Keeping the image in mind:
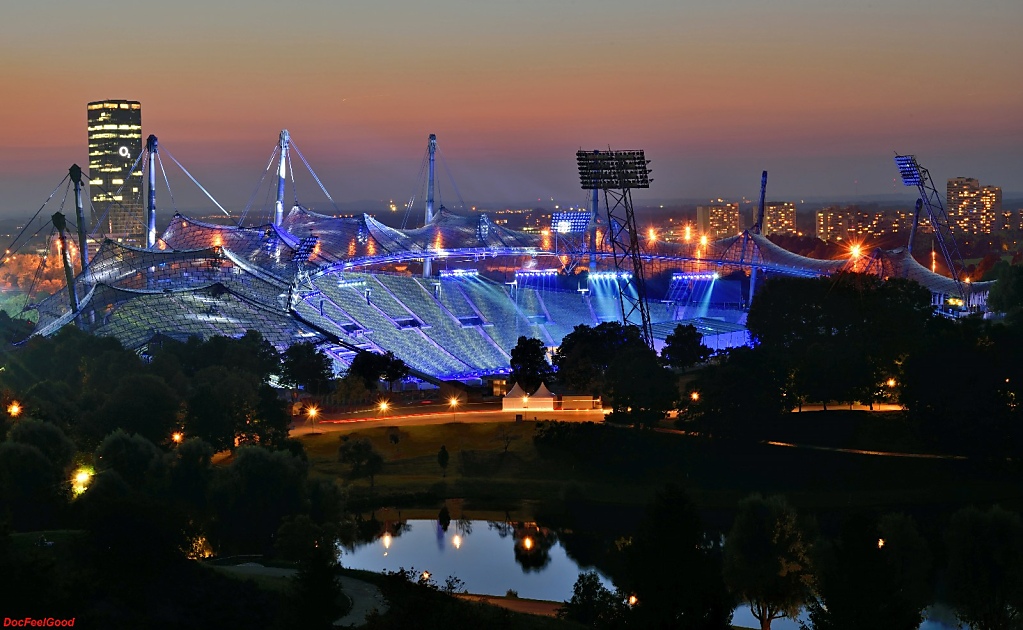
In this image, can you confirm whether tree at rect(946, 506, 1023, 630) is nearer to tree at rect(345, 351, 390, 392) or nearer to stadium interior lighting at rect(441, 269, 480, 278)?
tree at rect(345, 351, 390, 392)

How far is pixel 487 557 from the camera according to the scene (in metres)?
49.8

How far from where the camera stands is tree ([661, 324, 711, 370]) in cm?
7750

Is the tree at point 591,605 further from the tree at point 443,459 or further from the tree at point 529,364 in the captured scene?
the tree at point 529,364

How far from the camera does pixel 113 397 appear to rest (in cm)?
5928

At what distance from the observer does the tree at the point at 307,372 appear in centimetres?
7112

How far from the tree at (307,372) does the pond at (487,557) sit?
1825cm

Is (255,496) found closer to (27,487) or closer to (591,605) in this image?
(27,487)

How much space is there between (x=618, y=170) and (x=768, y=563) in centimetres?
3855

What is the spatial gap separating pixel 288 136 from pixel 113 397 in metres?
50.0

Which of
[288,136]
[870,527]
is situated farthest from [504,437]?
[288,136]

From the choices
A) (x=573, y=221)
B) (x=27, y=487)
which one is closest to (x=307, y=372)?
(x=27, y=487)

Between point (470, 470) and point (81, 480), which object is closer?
point (81, 480)

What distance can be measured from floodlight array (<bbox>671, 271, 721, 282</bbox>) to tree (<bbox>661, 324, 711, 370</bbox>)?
37.7 m

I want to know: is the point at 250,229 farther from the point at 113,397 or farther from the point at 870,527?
the point at 870,527
